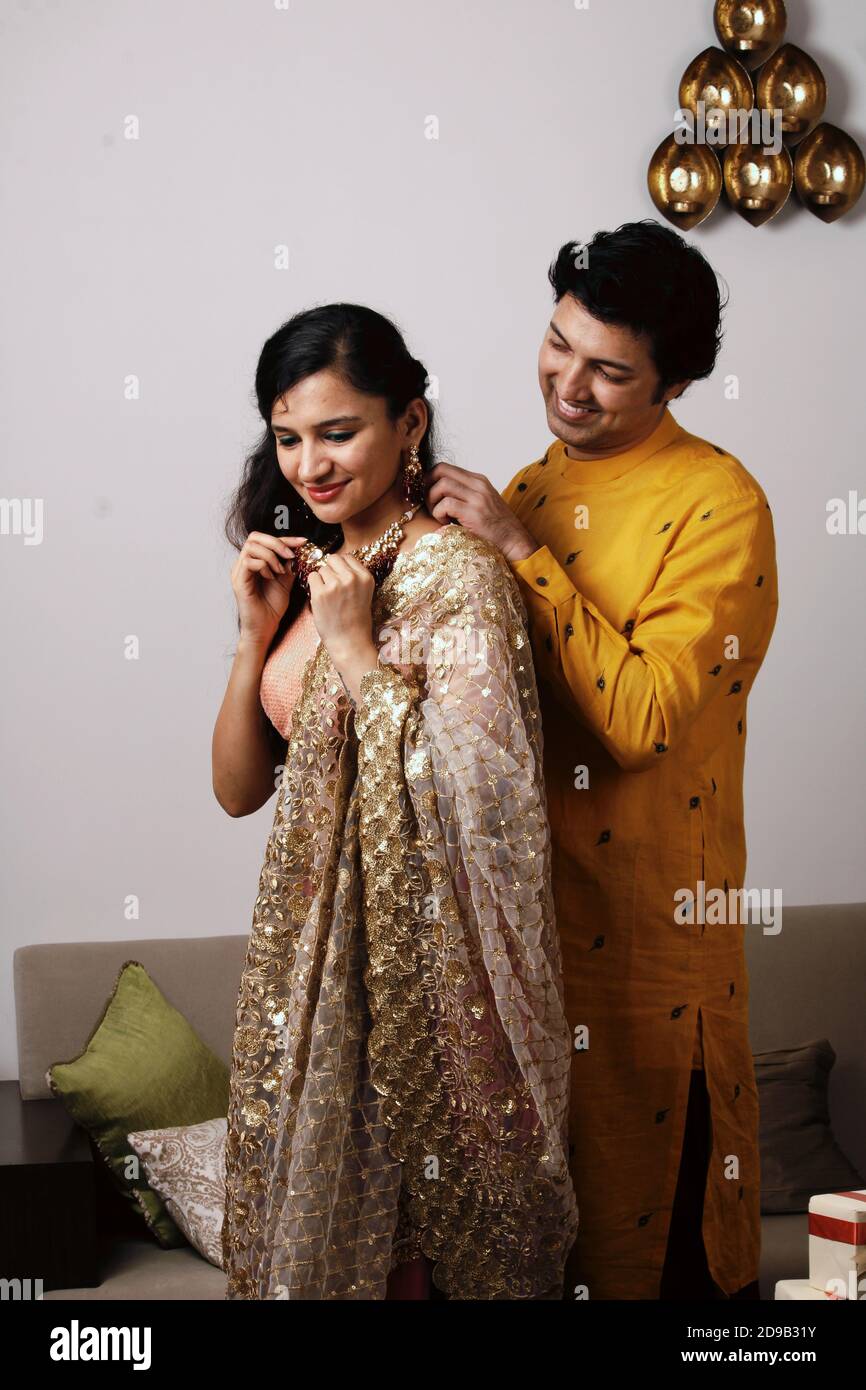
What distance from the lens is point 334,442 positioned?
1.44 metres

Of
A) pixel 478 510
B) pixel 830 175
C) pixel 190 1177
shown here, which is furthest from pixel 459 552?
pixel 830 175

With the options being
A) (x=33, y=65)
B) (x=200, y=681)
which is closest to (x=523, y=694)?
(x=200, y=681)

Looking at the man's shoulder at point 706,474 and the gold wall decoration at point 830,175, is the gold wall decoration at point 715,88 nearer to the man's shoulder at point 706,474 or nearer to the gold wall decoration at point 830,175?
the gold wall decoration at point 830,175

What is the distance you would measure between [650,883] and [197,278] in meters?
1.81

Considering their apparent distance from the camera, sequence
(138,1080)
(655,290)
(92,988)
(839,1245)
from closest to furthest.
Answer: (839,1245), (655,290), (138,1080), (92,988)

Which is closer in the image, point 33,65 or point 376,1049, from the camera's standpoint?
point 376,1049

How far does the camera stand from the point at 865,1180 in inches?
109

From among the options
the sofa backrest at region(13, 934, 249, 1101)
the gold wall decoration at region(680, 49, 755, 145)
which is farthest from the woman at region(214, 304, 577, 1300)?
the gold wall decoration at region(680, 49, 755, 145)

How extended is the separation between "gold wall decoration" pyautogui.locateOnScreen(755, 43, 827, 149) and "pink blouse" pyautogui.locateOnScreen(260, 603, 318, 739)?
Answer: 1.98 meters

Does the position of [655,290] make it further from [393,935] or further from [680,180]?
[680,180]

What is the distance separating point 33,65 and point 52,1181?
2.10 m

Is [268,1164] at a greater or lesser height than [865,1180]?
greater

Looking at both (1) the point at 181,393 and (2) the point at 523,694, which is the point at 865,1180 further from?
(1) the point at 181,393

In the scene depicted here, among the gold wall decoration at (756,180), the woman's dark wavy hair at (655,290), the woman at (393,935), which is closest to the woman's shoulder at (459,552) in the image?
the woman at (393,935)
